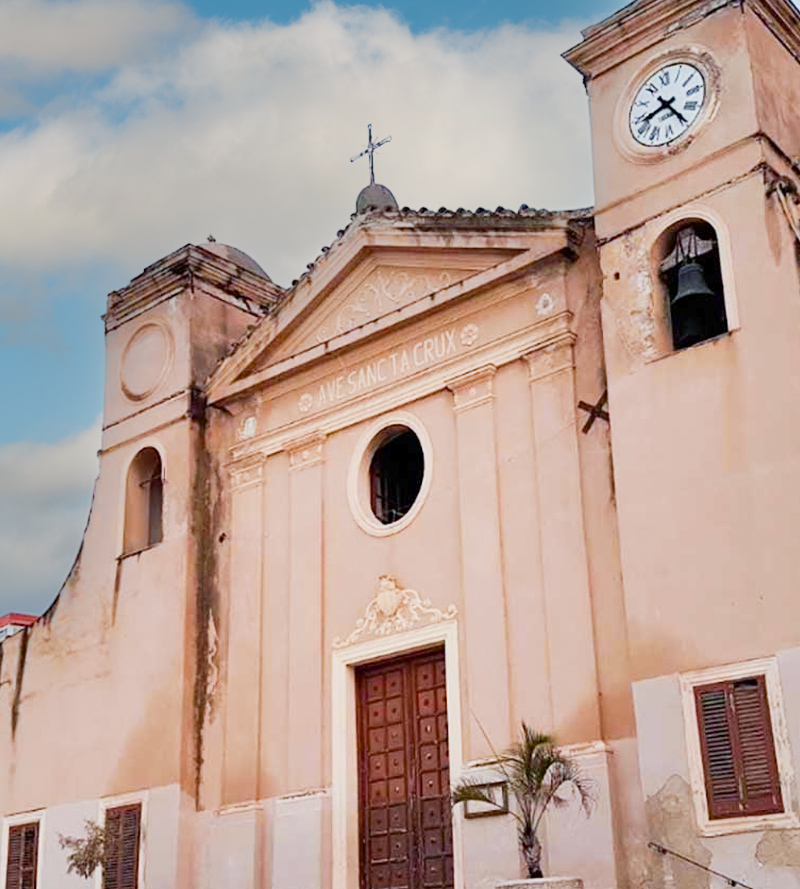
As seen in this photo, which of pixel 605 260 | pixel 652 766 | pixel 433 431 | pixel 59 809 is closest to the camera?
pixel 652 766

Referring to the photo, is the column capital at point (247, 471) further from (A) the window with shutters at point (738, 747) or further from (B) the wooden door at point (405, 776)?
(A) the window with shutters at point (738, 747)

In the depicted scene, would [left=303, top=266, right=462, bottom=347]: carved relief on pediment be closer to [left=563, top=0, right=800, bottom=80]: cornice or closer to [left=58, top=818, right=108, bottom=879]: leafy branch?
[left=563, top=0, right=800, bottom=80]: cornice

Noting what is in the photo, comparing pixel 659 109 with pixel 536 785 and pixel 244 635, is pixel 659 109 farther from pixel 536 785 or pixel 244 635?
pixel 244 635

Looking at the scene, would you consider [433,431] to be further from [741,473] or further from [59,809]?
[59,809]

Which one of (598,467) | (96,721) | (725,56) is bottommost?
(96,721)

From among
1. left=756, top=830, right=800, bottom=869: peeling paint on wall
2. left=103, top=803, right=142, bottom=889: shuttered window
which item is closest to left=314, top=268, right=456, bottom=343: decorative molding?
left=103, top=803, right=142, bottom=889: shuttered window

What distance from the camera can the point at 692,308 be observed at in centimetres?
1316

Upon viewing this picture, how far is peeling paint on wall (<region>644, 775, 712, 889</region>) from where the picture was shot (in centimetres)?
1133

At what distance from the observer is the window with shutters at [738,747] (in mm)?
11094

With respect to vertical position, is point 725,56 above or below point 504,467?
above

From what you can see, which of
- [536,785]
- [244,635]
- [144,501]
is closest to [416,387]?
[244,635]

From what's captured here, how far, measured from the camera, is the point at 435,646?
1443 centimetres

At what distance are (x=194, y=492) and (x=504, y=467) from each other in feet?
14.2

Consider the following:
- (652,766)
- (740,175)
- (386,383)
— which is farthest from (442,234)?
(652,766)
